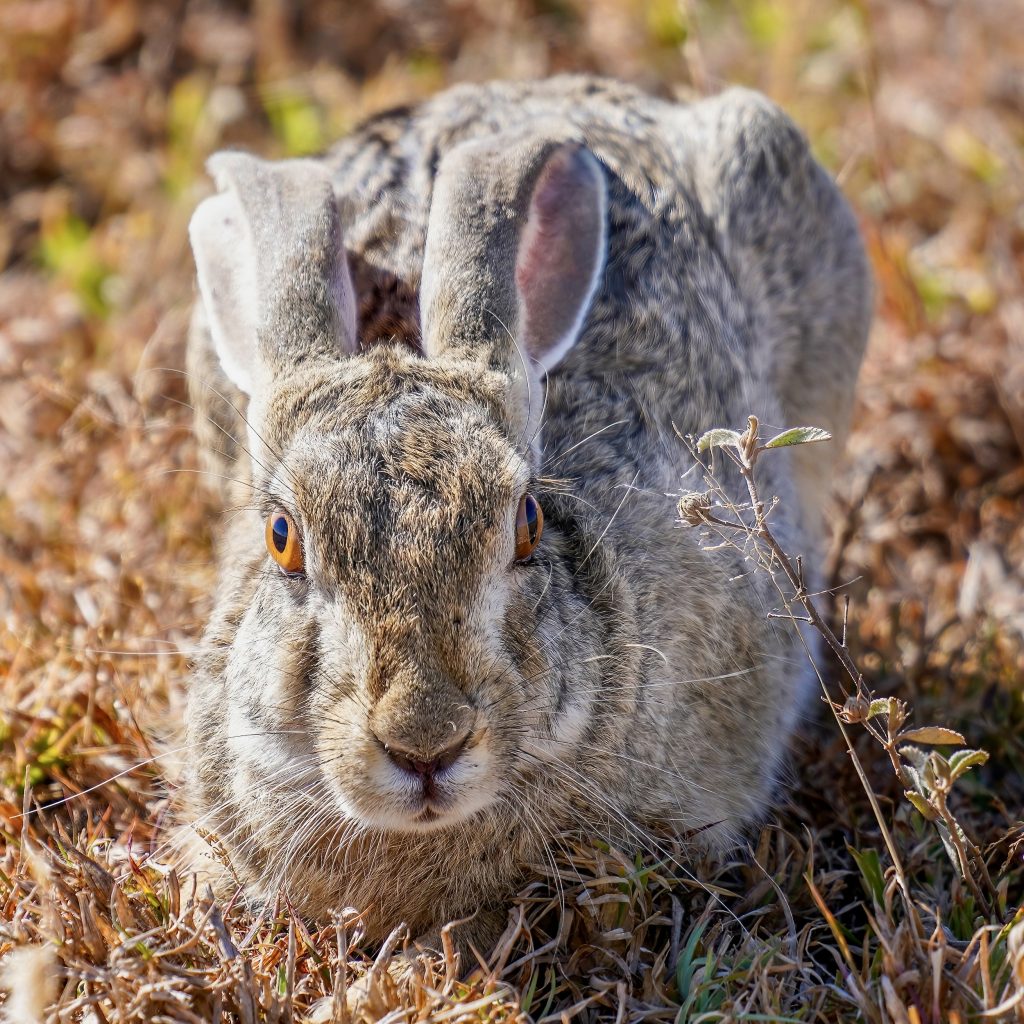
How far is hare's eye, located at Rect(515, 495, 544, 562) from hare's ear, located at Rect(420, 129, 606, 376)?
0.46 meters

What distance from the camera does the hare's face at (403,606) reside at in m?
3.36

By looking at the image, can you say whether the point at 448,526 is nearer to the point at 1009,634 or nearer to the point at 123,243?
the point at 1009,634

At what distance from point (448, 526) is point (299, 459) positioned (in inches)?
16.8

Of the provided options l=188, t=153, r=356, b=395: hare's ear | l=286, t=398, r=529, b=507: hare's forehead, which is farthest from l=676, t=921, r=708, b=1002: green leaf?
l=188, t=153, r=356, b=395: hare's ear

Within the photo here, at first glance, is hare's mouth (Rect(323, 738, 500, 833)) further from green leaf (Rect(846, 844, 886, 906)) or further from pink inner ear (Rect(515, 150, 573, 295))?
pink inner ear (Rect(515, 150, 573, 295))

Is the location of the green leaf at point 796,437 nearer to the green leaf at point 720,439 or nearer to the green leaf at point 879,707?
the green leaf at point 720,439

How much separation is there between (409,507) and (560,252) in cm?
122

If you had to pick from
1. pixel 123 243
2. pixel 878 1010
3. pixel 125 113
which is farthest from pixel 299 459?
pixel 125 113

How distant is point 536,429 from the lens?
4.05m

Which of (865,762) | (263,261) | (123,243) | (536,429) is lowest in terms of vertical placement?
(865,762)

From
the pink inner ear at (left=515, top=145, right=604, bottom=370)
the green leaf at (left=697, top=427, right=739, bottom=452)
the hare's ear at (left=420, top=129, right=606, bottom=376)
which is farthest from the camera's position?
the pink inner ear at (left=515, top=145, right=604, bottom=370)

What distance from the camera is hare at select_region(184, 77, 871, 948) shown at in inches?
137

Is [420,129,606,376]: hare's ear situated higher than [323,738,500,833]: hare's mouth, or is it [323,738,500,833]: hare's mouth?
[420,129,606,376]: hare's ear

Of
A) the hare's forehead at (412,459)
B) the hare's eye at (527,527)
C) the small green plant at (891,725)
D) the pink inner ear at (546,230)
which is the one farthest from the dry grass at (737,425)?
the pink inner ear at (546,230)
